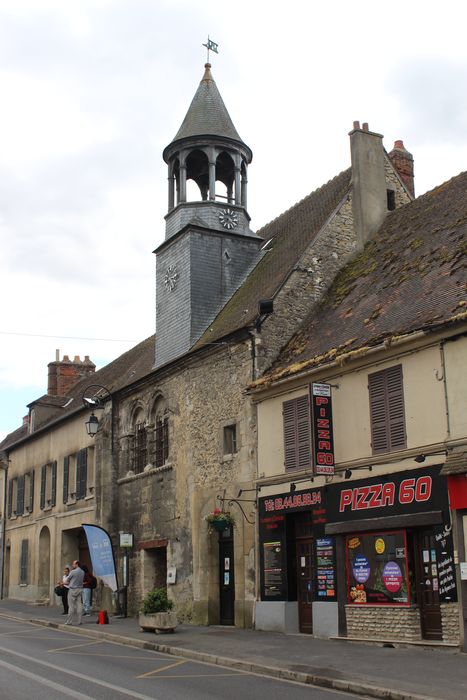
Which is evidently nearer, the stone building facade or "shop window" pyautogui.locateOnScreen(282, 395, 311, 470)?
"shop window" pyautogui.locateOnScreen(282, 395, 311, 470)

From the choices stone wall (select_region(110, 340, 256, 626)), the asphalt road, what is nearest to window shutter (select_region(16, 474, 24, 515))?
stone wall (select_region(110, 340, 256, 626))

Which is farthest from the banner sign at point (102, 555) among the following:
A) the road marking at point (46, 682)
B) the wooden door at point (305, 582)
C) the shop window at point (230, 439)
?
the road marking at point (46, 682)

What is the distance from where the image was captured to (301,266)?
20.4 meters

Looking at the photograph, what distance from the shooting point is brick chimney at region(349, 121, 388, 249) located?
71.3 feet

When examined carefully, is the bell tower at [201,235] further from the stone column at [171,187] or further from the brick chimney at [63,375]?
the brick chimney at [63,375]

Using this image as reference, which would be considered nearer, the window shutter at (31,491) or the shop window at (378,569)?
the shop window at (378,569)

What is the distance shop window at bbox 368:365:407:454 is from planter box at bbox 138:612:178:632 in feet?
19.0

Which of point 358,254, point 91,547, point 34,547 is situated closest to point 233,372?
point 358,254

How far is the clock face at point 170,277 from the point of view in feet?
78.4

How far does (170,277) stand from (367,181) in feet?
20.7

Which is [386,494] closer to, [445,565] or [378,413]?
[378,413]

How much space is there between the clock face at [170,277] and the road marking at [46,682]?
13.4 m

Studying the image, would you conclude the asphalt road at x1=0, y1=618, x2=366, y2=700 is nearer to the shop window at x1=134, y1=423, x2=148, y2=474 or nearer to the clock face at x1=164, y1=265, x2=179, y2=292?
the shop window at x1=134, y1=423, x2=148, y2=474

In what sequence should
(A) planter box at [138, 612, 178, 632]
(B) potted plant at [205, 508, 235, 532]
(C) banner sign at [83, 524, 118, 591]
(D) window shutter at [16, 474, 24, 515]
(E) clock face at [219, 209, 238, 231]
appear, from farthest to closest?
(D) window shutter at [16, 474, 24, 515] < (E) clock face at [219, 209, 238, 231] < (C) banner sign at [83, 524, 118, 591] < (B) potted plant at [205, 508, 235, 532] < (A) planter box at [138, 612, 178, 632]
